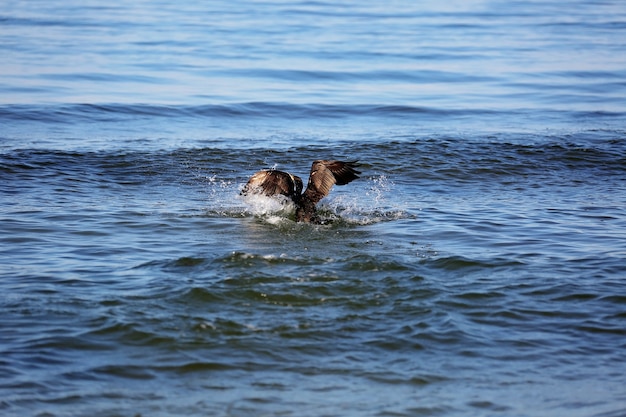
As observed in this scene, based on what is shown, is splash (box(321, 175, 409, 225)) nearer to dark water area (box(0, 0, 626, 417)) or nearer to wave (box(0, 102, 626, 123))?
dark water area (box(0, 0, 626, 417))

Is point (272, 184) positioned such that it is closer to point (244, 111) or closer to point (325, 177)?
point (325, 177)

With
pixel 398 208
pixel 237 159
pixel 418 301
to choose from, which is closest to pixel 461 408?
pixel 418 301

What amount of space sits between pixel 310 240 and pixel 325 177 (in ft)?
4.14

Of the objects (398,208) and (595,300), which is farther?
(398,208)

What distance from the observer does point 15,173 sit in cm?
1077

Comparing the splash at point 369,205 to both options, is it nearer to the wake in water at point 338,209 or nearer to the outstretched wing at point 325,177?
the wake in water at point 338,209

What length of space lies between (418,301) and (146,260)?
2.32 meters

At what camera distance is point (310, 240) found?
27.2 feet

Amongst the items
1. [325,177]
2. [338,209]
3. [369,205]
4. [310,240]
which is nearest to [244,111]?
[369,205]

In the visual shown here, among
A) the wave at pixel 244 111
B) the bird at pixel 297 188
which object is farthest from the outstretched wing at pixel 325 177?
the wave at pixel 244 111

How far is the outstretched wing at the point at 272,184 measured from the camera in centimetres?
906

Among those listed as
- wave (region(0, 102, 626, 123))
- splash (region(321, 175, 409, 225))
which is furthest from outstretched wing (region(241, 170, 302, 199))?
wave (region(0, 102, 626, 123))

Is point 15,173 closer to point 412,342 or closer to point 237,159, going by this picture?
point 237,159

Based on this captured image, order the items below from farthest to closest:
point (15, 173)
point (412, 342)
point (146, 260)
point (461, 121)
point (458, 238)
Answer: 1. point (461, 121)
2. point (15, 173)
3. point (458, 238)
4. point (146, 260)
5. point (412, 342)
